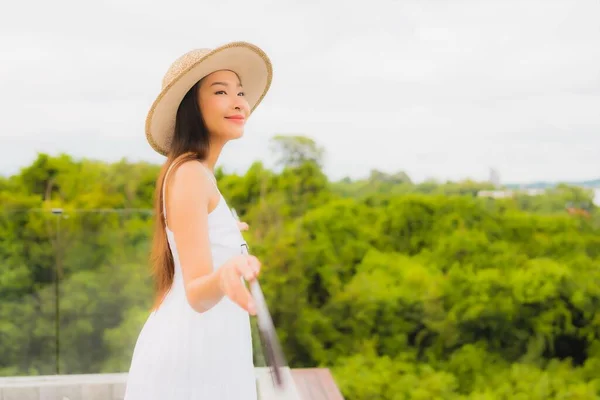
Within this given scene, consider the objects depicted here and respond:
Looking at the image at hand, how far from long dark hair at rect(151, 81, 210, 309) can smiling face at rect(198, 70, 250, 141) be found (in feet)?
0.04

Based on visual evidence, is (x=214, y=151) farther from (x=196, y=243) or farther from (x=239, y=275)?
(x=239, y=275)

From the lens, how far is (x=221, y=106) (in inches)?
45.9

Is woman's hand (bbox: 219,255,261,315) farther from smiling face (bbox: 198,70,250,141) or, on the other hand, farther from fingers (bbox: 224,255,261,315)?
smiling face (bbox: 198,70,250,141)

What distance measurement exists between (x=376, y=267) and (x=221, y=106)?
4123mm

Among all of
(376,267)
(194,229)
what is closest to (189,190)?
(194,229)

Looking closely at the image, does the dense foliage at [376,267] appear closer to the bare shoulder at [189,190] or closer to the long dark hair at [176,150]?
the long dark hair at [176,150]

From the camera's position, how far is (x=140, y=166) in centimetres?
516

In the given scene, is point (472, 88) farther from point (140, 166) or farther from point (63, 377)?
point (63, 377)

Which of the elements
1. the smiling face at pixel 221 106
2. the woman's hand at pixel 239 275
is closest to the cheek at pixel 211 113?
the smiling face at pixel 221 106

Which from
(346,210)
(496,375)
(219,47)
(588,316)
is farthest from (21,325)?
(588,316)

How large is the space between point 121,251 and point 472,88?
3.04 metres

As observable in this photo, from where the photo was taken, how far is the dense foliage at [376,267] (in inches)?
169

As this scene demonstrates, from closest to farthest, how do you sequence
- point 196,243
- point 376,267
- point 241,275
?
point 241,275
point 196,243
point 376,267

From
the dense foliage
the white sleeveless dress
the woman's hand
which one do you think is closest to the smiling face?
the white sleeveless dress
